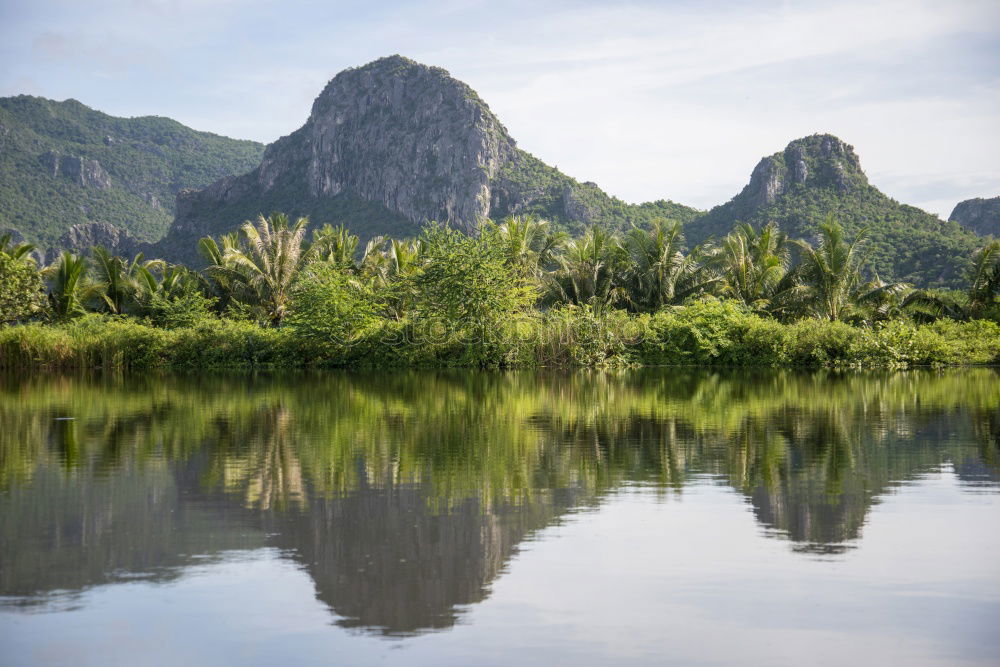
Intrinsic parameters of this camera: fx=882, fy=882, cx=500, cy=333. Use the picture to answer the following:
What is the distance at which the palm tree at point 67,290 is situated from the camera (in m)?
39.7

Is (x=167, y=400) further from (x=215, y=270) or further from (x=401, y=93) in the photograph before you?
(x=401, y=93)

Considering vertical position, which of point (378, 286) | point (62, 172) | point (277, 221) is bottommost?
point (378, 286)

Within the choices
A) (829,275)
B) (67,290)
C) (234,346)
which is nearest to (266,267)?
(234,346)

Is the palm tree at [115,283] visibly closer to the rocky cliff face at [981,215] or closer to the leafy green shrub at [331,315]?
the leafy green shrub at [331,315]

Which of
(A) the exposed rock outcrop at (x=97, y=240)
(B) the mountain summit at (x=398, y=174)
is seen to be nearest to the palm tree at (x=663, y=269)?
(B) the mountain summit at (x=398, y=174)

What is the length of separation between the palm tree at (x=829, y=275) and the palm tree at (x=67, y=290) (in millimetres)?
31557

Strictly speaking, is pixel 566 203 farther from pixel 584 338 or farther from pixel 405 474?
pixel 405 474

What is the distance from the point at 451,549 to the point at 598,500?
2.14 meters

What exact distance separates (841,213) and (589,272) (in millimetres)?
49406

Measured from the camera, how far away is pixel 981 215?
338 feet

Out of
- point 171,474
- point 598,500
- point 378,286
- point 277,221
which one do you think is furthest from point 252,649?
point 277,221

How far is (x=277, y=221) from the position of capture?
41.3m

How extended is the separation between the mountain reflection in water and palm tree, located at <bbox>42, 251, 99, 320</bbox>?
2251 cm

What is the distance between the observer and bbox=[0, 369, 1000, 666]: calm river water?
4672 millimetres
